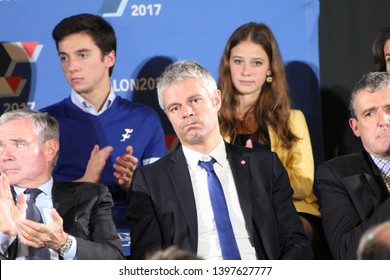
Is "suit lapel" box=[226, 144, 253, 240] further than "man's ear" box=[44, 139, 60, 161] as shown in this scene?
No

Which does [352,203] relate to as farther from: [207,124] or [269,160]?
[207,124]

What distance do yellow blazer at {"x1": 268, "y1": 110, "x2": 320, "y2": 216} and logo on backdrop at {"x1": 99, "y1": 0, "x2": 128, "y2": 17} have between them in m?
1.18

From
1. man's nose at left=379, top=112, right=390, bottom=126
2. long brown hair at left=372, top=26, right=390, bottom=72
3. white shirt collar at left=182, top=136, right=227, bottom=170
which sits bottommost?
white shirt collar at left=182, top=136, right=227, bottom=170

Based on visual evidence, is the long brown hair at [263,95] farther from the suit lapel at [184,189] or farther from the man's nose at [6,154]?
the man's nose at [6,154]

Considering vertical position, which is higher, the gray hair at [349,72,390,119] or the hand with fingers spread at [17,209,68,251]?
the gray hair at [349,72,390,119]

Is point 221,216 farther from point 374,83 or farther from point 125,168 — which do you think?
point 374,83

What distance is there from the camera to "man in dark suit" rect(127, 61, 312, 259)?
3.61m

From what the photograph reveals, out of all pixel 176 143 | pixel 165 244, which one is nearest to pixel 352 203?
pixel 165 244

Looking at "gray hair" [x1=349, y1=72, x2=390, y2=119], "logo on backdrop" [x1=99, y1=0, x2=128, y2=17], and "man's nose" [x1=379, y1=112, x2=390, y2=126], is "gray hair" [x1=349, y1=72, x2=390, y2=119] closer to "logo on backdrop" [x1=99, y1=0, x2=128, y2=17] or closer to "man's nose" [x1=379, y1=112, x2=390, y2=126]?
"man's nose" [x1=379, y1=112, x2=390, y2=126]

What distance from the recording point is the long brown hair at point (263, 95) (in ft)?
14.1

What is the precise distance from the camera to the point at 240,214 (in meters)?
3.69

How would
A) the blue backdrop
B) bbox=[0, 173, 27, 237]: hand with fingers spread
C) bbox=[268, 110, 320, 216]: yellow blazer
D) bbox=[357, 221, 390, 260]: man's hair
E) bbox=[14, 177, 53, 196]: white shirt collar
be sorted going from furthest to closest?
1. the blue backdrop
2. bbox=[268, 110, 320, 216]: yellow blazer
3. bbox=[14, 177, 53, 196]: white shirt collar
4. bbox=[0, 173, 27, 237]: hand with fingers spread
5. bbox=[357, 221, 390, 260]: man's hair

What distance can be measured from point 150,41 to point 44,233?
163 cm

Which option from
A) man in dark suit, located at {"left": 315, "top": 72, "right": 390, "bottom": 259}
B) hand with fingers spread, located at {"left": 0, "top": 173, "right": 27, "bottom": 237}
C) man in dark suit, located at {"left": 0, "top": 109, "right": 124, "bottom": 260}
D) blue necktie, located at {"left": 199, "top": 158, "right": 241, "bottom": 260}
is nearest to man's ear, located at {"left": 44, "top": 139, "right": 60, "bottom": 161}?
man in dark suit, located at {"left": 0, "top": 109, "right": 124, "bottom": 260}
